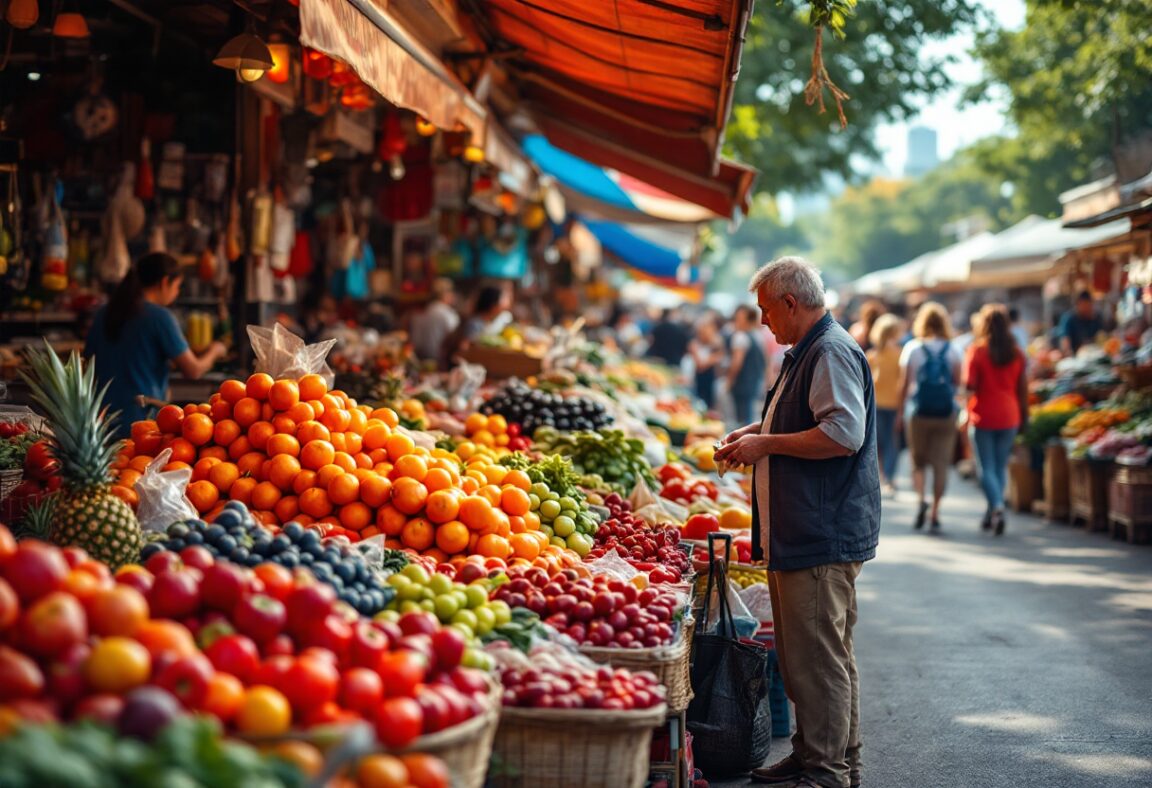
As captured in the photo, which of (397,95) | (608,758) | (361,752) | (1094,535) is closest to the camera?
(361,752)

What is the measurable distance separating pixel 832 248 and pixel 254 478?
97229mm

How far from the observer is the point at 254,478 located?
5086 millimetres

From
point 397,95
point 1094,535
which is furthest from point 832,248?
point 397,95

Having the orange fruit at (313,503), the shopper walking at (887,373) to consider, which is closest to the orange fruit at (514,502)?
the orange fruit at (313,503)

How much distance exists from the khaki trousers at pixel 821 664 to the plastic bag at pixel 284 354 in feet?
8.48

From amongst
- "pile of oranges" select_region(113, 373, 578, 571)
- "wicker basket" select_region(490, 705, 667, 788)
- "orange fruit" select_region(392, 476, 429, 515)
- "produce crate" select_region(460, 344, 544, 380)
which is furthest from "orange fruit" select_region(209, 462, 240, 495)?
"produce crate" select_region(460, 344, 544, 380)

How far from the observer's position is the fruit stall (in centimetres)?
249

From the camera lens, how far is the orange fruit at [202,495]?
191 inches

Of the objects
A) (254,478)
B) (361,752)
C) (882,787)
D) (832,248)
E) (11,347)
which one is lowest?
(882,787)

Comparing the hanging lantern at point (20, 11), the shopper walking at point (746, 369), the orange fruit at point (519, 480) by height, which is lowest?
the orange fruit at point (519, 480)

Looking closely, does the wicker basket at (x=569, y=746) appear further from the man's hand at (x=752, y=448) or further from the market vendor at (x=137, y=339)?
the market vendor at (x=137, y=339)

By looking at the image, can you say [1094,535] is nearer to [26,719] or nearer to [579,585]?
[579,585]

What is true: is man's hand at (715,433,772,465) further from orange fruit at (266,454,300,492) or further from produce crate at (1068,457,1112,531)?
produce crate at (1068,457,1112,531)

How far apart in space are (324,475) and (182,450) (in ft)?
2.15
